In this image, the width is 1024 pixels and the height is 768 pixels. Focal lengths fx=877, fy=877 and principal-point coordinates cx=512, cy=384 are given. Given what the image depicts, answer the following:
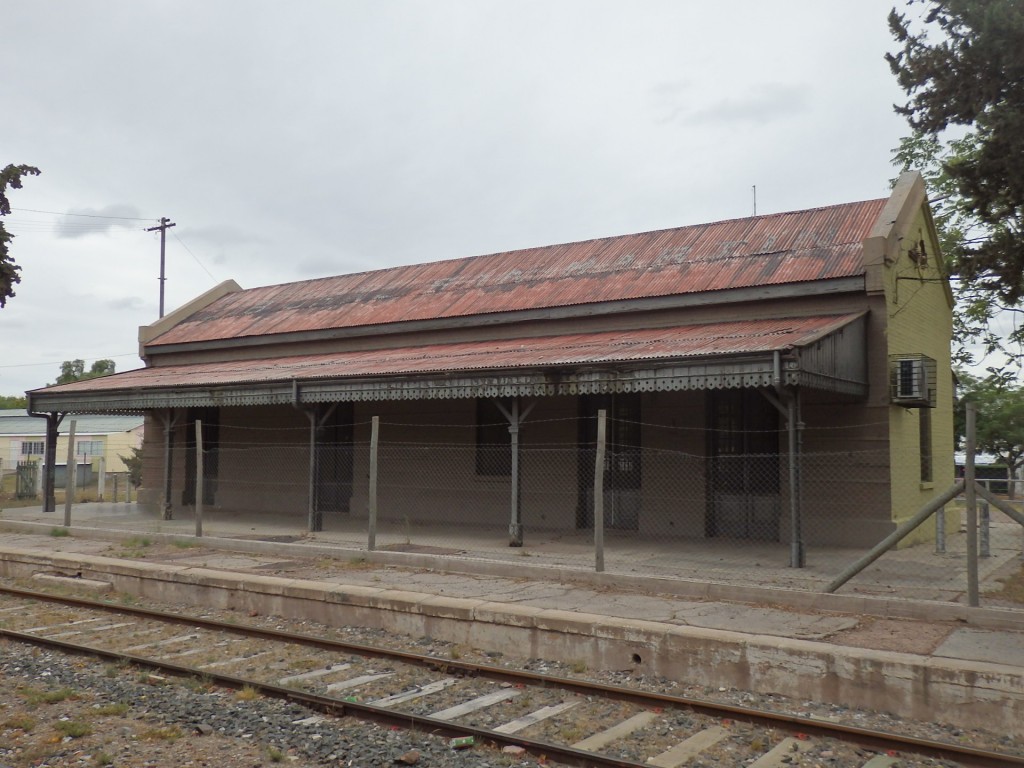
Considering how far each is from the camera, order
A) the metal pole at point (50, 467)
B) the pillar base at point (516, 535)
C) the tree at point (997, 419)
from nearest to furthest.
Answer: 1. the pillar base at point (516, 535)
2. the metal pole at point (50, 467)
3. the tree at point (997, 419)

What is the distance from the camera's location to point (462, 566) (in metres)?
11.7

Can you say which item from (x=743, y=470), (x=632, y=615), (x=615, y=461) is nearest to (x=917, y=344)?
(x=743, y=470)

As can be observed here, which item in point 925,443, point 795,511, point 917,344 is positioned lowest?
point 795,511

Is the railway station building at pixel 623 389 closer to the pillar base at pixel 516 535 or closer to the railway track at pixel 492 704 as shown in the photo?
the pillar base at pixel 516 535

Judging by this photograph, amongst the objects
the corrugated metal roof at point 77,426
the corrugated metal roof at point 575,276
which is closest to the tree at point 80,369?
the corrugated metal roof at point 77,426

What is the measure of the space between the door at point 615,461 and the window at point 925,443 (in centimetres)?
512

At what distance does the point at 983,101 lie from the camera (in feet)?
29.5

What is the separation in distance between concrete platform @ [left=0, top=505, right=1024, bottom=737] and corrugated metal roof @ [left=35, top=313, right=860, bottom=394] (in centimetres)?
286

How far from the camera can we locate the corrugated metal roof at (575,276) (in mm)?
15484

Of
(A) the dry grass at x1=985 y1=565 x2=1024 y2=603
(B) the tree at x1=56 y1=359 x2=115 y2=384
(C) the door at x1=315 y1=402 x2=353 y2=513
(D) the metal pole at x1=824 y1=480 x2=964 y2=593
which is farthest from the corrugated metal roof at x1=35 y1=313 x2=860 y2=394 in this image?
(B) the tree at x1=56 y1=359 x2=115 y2=384

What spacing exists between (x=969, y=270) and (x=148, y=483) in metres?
19.4

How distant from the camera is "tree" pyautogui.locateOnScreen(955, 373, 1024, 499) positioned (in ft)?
97.9

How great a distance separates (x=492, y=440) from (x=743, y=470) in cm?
494

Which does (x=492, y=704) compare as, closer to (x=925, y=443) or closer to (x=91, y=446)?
(x=925, y=443)
